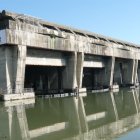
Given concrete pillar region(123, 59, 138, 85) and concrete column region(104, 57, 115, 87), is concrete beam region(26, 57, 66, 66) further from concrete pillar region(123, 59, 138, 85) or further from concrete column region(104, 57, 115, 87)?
concrete pillar region(123, 59, 138, 85)

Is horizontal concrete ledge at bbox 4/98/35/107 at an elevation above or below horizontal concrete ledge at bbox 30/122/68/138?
above

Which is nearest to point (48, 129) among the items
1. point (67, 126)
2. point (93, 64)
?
point (67, 126)

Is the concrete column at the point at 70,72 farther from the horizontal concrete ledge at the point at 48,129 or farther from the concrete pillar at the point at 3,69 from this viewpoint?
the horizontal concrete ledge at the point at 48,129

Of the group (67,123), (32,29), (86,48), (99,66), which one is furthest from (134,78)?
(67,123)

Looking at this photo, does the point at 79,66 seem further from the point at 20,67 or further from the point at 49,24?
the point at 20,67

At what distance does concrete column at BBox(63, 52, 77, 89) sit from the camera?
5556 centimetres

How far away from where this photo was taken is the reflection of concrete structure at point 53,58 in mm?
43375

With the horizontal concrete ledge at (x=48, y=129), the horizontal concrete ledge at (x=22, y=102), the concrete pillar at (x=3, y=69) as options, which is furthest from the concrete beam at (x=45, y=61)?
the horizontal concrete ledge at (x=48, y=129)

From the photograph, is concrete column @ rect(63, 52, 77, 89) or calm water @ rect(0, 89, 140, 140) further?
concrete column @ rect(63, 52, 77, 89)

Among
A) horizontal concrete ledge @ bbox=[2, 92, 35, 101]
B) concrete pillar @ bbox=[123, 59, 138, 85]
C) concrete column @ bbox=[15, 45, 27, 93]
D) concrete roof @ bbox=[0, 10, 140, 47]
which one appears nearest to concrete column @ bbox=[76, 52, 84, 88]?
concrete roof @ bbox=[0, 10, 140, 47]

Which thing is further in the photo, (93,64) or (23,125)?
(93,64)

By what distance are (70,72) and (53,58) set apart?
15.1ft

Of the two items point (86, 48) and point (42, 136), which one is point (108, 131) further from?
point (86, 48)

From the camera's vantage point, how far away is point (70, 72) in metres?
55.9
